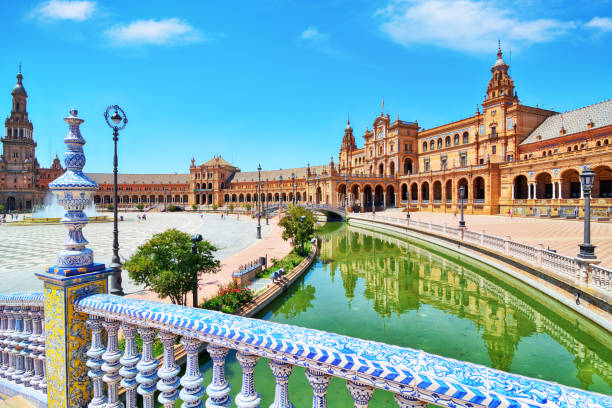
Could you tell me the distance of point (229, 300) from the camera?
1072cm

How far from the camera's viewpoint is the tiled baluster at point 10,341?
3.78 metres

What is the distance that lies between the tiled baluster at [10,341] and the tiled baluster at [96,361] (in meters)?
1.56

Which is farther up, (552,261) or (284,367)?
(284,367)

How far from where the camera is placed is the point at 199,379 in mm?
2455

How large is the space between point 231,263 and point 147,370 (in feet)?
51.1

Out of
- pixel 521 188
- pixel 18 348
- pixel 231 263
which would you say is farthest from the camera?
pixel 521 188

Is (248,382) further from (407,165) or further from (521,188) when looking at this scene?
(407,165)

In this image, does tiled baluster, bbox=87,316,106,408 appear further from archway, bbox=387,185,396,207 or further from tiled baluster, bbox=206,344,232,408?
archway, bbox=387,185,396,207

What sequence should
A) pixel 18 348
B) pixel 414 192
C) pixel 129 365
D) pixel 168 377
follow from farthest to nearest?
pixel 414 192
pixel 18 348
pixel 129 365
pixel 168 377

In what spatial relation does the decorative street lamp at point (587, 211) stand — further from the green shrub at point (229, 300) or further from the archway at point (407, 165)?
the archway at point (407, 165)

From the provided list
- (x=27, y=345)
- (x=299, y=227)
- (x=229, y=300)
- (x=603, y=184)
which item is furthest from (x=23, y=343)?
(x=603, y=184)

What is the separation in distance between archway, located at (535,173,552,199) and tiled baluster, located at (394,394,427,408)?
1901 inches

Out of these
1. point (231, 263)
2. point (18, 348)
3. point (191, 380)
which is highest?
point (191, 380)

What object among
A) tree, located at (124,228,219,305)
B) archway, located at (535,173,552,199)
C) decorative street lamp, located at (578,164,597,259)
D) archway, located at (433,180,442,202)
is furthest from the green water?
archway, located at (433,180,442,202)
